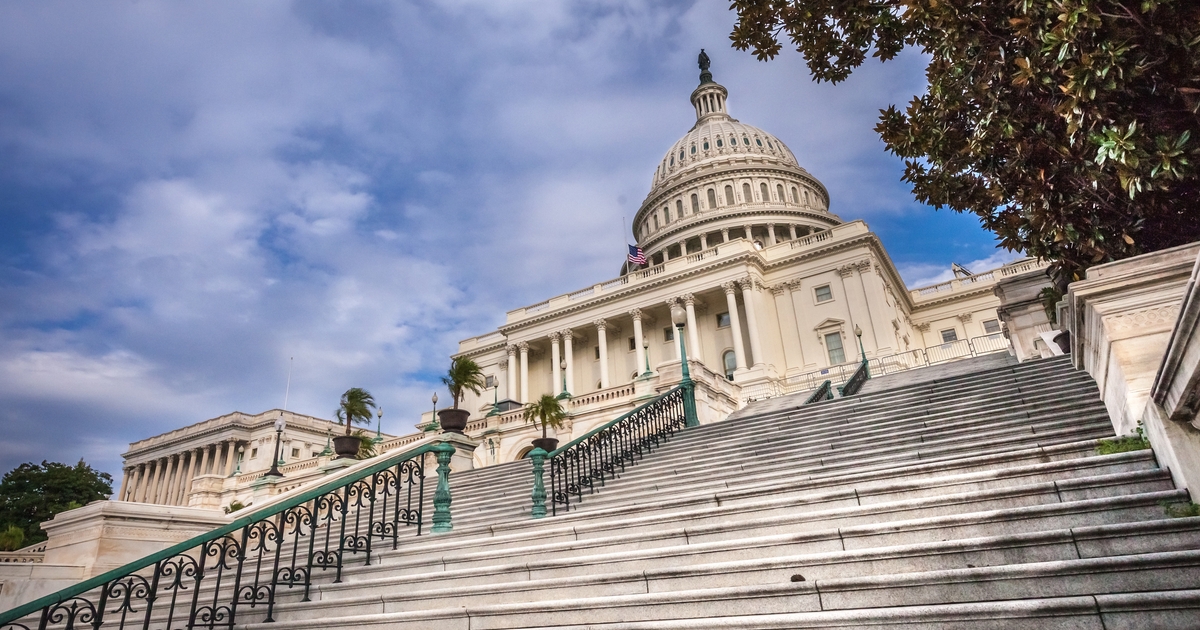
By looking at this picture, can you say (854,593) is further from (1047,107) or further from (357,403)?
(357,403)

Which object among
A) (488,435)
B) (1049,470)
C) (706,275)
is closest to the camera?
(1049,470)

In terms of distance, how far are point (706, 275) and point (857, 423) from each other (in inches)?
1358

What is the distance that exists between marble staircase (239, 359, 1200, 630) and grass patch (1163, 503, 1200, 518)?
2.2 inches

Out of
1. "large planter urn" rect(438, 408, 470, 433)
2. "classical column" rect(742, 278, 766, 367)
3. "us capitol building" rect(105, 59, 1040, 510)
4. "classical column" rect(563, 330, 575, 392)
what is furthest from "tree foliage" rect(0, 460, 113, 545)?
"classical column" rect(742, 278, 766, 367)

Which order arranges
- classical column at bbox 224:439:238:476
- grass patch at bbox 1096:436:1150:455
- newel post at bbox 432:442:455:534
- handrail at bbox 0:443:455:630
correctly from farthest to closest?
classical column at bbox 224:439:238:476
newel post at bbox 432:442:455:534
handrail at bbox 0:443:455:630
grass patch at bbox 1096:436:1150:455

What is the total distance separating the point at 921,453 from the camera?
7.55 m

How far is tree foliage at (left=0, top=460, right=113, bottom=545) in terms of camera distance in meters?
43.8

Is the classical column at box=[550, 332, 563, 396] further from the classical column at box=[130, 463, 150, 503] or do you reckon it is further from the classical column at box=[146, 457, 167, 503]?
the classical column at box=[130, 463, 150, 503]

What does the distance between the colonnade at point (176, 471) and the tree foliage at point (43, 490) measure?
23.0 m

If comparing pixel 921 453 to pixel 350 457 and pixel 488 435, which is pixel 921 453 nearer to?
pixel 350 457

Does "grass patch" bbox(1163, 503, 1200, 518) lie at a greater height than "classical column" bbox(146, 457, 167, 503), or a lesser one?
lesser

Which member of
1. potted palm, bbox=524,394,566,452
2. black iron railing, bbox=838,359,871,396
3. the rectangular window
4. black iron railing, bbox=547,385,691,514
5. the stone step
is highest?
the rectangular window

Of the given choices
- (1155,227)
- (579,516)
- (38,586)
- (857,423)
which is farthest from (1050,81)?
(38,586)

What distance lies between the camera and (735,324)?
42.8 meters
